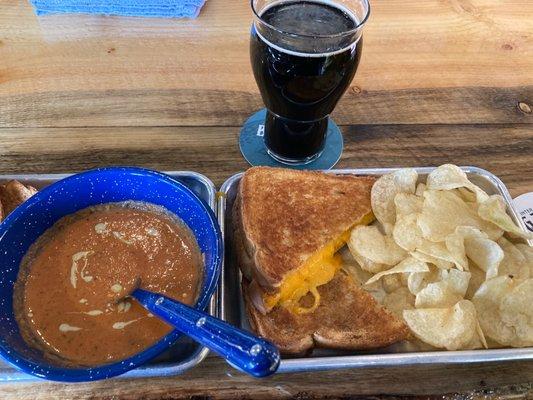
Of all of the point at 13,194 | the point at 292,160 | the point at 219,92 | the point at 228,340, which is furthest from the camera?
the point at 219,92

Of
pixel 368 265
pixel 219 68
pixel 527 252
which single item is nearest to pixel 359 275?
pixel 368 265

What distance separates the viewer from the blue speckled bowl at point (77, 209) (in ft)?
3.05

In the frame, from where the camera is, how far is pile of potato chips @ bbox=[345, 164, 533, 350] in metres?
1.11

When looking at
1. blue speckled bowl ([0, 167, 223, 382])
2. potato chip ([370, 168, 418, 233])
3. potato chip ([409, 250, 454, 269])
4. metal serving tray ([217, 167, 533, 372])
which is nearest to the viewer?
blue speckled bowl ([0, 167, 223, 382])

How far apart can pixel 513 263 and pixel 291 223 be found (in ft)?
1.74

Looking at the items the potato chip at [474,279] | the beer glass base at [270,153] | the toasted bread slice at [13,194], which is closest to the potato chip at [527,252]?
the potato chip at [474,279]

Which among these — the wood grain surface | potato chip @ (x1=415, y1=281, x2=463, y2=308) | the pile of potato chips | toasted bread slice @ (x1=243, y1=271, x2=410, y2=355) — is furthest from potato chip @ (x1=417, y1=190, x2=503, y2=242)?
the wood grain surface

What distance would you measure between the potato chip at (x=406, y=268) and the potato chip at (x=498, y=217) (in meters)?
0.21

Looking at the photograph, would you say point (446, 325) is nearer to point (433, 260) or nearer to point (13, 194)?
point (433, 260)

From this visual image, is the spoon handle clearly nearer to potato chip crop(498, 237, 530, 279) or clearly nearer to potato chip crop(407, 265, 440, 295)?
potato chip crop(407, 265, 440, 295)

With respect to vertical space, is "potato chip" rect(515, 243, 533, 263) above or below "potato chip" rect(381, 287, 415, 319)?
Answer: above

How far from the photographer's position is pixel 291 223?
4.20 ft

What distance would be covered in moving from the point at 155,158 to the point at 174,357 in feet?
2.19

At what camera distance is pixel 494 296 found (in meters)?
1.15
